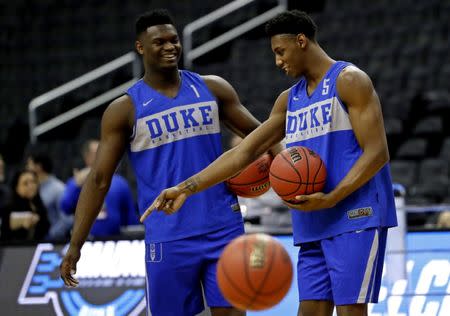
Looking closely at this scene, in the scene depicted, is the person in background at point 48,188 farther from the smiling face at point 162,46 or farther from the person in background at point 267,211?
the smiling face at point 162,46

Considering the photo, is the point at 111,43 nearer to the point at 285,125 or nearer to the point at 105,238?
the point at 105,238

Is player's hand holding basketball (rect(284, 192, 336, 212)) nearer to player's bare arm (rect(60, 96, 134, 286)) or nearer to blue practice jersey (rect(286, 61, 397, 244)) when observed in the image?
blue practice jersey (rect(286, 61, 397, 244))

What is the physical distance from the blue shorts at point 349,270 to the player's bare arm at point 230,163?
630 mm

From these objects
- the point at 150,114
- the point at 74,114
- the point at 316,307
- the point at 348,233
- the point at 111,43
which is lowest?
the point at 316,307

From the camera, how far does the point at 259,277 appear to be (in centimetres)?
476

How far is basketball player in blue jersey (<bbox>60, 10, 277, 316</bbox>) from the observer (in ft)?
17.7

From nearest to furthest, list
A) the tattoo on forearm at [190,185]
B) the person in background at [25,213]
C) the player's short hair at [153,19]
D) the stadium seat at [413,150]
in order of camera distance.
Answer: the tattoo on forearm at [190,185] → the player's short hair at [153,19] → the person in background at [25,213] → the stadium seat at [413,150]

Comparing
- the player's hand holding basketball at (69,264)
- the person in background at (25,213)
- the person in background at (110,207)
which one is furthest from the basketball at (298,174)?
the person in background at (25,213)

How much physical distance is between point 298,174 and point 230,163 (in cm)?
54

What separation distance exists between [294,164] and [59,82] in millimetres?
12564

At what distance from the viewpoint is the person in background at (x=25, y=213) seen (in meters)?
9.29

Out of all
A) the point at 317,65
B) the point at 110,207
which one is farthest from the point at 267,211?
the point at 317,65

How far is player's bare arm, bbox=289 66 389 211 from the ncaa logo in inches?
129

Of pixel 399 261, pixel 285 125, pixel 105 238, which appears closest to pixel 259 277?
pixel 285 125
